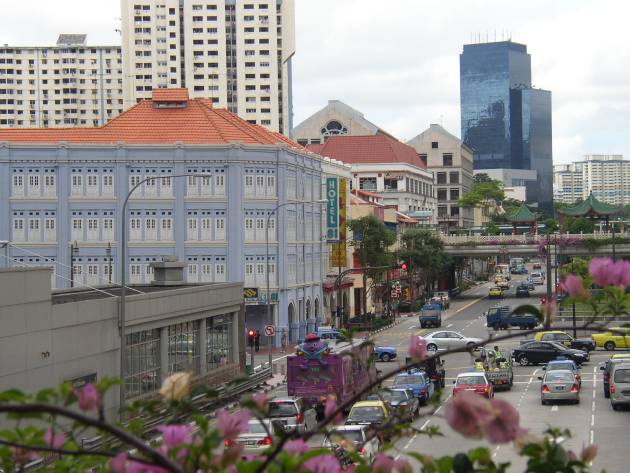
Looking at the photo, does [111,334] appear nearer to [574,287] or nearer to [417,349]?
[417,349]

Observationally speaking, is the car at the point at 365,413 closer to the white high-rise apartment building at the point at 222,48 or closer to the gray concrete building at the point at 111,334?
the gray concrete building at the point at 111,334

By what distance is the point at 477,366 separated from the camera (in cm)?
4397

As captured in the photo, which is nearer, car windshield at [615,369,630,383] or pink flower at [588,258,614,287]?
pink flower at [588,258,614,287]

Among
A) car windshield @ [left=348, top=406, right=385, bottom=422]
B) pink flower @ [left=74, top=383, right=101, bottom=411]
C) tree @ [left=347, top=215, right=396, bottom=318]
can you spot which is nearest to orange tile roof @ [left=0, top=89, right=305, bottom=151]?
tree @ [left=347, top=215, right=396, bottom=318]

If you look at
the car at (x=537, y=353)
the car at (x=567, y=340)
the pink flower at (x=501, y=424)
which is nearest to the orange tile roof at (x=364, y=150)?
the car at (x=567, y=340)

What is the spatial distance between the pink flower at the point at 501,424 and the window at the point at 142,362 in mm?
29760

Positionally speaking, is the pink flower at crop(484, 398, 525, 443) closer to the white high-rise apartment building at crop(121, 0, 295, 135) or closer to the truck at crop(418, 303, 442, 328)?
the truck at crop(418, 303, 442, 328)

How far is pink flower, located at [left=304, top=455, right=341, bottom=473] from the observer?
7738 millimetres

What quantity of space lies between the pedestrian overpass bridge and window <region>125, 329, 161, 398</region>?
61.2 m

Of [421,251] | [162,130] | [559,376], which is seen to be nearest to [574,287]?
[559,376]

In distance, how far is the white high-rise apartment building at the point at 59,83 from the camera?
16300 centimetres

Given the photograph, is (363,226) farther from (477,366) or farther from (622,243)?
(477,366)

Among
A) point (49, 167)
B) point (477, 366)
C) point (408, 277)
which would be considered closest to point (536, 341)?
point (477, 366)

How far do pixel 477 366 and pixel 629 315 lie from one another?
35903 millimetres
